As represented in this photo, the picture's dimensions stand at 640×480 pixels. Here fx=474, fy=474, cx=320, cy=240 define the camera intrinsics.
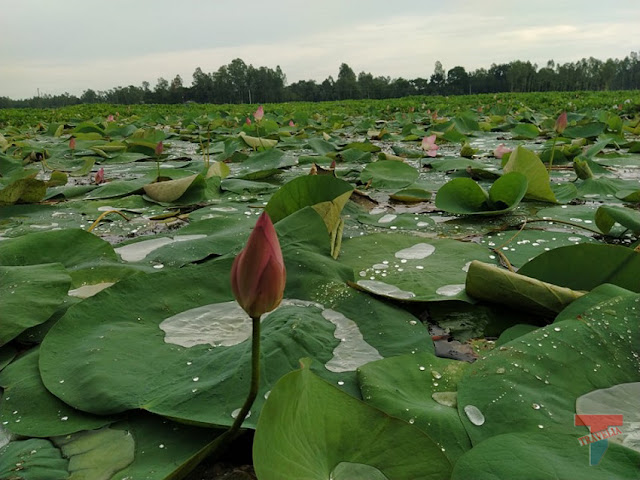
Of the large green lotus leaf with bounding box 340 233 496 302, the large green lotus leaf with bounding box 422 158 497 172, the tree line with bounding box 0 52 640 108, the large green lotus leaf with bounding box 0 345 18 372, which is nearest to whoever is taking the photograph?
the large green lotus leaf with bounding box 0 345 18 372

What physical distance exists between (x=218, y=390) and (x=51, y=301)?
336 millimetres

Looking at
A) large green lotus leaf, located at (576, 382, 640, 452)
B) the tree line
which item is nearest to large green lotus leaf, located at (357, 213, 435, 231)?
large green lotus leaf, located at (576, 382, 640, 452)

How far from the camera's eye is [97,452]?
440 mm

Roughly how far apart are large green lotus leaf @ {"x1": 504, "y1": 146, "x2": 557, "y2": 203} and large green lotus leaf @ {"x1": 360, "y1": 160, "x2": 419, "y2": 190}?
1.49ft

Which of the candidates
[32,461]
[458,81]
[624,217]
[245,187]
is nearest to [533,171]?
[624,217]

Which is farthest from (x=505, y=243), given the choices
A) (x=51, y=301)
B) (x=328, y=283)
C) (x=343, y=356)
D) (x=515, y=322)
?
(x=51, y=301)

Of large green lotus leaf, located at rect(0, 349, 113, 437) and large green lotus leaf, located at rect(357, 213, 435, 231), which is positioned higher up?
large green lotus leaf, located at rect(0, 349, 113, 437)

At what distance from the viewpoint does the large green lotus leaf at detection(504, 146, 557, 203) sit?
1326 millimetres

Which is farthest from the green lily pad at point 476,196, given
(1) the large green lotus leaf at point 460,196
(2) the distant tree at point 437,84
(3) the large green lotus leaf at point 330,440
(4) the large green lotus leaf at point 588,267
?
(2) the distant tree at point 437,84

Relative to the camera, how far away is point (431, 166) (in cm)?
226

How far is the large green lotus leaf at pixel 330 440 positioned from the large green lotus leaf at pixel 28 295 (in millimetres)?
438

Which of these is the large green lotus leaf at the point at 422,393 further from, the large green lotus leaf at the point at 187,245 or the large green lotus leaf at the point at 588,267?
the large green lotus leaf at the point at 187,245

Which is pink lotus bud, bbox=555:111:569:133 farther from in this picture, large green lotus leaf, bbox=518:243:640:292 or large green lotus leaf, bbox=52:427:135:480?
large green lotus leaf, bbox=52:427:135:480

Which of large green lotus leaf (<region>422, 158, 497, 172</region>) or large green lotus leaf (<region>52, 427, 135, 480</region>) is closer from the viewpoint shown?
large green lotus leaf (<region>52, 427, 135, 480</region>)
